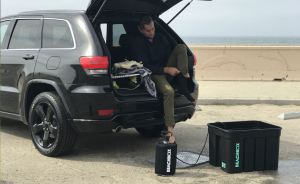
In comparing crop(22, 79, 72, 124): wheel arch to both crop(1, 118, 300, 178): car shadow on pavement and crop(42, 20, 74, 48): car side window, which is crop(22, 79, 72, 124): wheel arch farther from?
crop(1, 118, 300, 178): car shadow on pavement

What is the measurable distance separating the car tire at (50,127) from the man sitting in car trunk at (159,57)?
127cm

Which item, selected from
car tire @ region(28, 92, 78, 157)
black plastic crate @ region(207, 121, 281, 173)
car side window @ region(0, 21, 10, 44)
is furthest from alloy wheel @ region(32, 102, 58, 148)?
black plastic crate @ region(207, 121, 281, 173)

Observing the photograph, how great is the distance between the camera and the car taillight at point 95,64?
4.78 meters

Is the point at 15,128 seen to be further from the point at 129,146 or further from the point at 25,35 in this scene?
the point at 129,146

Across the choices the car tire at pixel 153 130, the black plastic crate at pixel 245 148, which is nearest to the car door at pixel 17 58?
the car tire at pixel 153 130

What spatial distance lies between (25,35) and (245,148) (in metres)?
3.36

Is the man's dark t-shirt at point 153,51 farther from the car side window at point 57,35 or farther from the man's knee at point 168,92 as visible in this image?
the car side window at point 57,35

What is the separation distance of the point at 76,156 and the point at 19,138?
1468mm

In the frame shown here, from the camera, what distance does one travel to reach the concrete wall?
14039 mm

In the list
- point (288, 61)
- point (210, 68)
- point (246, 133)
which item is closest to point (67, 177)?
point (246, 133)

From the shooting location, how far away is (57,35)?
5.34 meters

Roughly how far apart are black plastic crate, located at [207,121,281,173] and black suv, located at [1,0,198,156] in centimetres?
92

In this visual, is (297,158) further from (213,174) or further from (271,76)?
(271,76)

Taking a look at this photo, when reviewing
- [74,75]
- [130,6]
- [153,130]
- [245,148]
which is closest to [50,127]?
[74,75]
